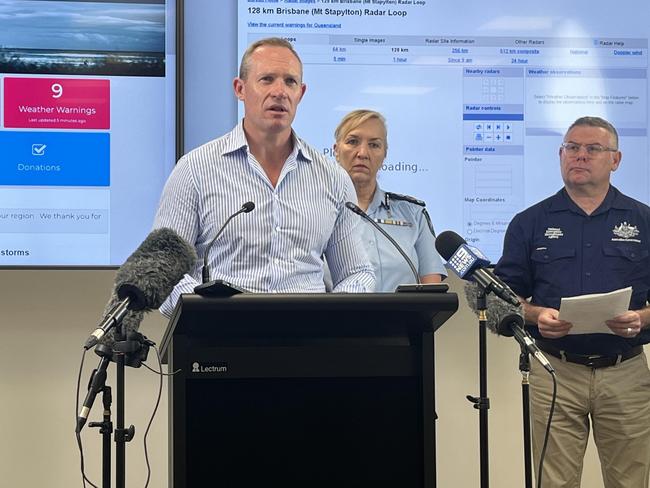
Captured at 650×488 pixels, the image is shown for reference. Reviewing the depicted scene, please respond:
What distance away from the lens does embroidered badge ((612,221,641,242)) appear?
3234 mm

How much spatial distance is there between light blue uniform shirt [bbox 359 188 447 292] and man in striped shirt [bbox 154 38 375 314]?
2.52ft

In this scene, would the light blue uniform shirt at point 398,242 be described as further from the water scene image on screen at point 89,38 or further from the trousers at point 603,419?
the water scene image on screen at point 89,38

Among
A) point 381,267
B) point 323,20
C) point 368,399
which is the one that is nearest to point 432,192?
point 381,267

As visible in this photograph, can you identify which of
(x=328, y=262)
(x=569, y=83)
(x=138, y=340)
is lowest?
(x=138, y=340)

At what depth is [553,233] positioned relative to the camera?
10.8ft

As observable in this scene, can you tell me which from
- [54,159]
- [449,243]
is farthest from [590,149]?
[54,159]

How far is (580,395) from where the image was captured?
3.15 metres

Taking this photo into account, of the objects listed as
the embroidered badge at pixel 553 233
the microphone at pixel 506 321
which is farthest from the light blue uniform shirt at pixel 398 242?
the microphone at pixel 506 321

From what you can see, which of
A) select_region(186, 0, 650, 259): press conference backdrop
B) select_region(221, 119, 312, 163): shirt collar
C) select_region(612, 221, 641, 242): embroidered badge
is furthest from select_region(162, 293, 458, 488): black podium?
select_region(186, 0, 650, 259): press conference backdrop

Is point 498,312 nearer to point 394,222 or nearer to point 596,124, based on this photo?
point 394,222

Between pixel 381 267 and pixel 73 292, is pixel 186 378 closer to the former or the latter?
pixel 381 267

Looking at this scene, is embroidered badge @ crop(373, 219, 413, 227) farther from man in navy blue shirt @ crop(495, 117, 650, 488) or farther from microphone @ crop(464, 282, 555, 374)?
microphone @ crop(464, 282, 555, 374)

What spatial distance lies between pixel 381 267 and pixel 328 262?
83 centimetres

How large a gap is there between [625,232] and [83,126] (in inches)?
88.1
